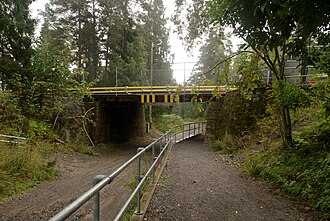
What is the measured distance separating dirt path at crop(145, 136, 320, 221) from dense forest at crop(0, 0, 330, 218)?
44cm

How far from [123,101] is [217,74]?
11.9m

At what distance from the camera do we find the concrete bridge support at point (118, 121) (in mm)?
17516

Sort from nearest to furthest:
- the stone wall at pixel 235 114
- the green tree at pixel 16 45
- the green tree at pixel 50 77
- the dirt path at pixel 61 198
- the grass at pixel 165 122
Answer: the dirt path at pixel 61 198 → the green tree at pixel 16 45 → the stone wall at pixel 235 114 → the green tree at pixel 50 77 → the grass at pixel 165 122

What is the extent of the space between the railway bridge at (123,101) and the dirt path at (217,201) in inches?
306

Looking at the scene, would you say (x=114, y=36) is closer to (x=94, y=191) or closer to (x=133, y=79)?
(x=133, y=79)

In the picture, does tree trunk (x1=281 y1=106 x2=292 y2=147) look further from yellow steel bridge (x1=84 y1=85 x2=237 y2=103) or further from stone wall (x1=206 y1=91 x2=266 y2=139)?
yellow steel bridge (x1=84 y1=85 x2=237 y2=103)

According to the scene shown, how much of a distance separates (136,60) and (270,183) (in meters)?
21.1

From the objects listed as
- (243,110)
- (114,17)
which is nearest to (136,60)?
(114,17)

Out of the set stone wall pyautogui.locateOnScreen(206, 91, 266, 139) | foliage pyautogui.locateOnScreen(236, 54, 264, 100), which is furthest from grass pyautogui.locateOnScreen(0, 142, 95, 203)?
stone wall pyautogui.locateOnScreen(206, 91, 266, 139)

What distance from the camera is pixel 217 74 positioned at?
7.55 metres

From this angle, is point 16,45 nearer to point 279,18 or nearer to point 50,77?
point 50,77

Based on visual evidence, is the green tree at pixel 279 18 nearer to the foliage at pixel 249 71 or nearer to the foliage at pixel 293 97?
the foliage at pixel 293 97

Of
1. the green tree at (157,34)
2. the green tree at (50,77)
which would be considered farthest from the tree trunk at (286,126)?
the green tree at (157,34)

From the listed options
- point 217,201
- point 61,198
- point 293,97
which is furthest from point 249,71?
point 61,198
